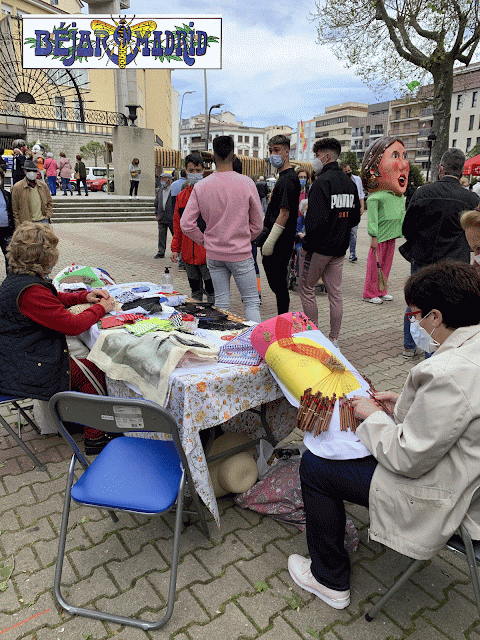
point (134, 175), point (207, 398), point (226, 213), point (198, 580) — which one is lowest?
point (198, 580)

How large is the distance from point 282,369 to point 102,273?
9.04ft

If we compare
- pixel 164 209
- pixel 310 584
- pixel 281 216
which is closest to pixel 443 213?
pixel 281 216

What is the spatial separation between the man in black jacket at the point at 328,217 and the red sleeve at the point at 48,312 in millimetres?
2439

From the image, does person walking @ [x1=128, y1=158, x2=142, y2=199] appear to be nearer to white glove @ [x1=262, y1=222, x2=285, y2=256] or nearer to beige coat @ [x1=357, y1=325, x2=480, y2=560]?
white glove @ [x1=262, y1=222, x2=285, y2=256]

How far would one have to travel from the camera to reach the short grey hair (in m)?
4.17

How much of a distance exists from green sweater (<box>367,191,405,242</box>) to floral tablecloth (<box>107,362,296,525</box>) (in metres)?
4.26

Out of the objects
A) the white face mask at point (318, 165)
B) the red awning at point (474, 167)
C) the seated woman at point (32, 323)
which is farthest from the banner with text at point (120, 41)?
the seated woman at point (32, 323)

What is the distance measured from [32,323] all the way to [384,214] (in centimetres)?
483

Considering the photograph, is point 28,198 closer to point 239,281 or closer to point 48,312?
point 239,281

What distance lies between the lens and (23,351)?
107 inches

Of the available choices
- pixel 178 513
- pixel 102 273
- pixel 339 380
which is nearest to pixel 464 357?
pixel 339 380

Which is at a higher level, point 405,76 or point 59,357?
point 405,76

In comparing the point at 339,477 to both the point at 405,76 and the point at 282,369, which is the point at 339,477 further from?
the point at 405,76

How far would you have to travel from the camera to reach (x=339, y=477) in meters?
1.85
